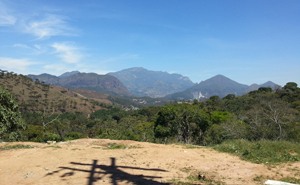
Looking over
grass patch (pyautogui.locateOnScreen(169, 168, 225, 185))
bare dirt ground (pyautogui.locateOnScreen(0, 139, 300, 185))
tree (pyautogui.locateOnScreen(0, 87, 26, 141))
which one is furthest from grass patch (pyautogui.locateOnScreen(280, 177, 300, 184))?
tree (pyautogui.locateOnScreen(0, 87, 26, 141))

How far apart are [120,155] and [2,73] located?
128713 mm

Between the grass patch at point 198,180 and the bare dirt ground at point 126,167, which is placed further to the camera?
the bare dirt ground at point 126,167

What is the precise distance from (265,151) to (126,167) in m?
6.70

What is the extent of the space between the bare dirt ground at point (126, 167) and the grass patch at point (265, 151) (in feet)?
1.71

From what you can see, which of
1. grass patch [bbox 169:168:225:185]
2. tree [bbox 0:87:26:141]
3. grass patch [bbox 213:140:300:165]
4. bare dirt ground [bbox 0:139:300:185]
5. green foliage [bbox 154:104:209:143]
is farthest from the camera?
green foliage [bbox 154:104:209:143]

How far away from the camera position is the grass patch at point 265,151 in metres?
8.61

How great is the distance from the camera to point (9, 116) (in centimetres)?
1458

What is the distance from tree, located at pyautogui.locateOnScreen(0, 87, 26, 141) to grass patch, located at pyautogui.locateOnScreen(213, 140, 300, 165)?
47.8ft

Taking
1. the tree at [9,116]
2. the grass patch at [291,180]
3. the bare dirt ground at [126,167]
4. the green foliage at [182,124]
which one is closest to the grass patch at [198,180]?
the bare dirt ground at [126,167]

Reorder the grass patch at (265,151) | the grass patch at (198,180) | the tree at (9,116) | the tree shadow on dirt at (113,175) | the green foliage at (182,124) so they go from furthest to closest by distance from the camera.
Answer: the green foliage at (182,124) < the tree at (9,116) < the grass patch at (265,151) < the tree shadow on dirt at (113,175) < the grass patch at (198,180)

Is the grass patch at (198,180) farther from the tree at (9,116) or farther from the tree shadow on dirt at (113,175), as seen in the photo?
the tree at (9,116)

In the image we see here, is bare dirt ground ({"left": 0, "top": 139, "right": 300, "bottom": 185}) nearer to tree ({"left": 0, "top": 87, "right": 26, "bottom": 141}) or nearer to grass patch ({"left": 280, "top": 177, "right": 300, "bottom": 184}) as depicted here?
grass patch ({"left": 280, "top": 177, "right": 300, "bottom": 184})

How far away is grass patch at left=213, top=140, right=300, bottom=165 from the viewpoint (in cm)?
861

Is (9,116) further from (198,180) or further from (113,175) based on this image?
(198,180)
